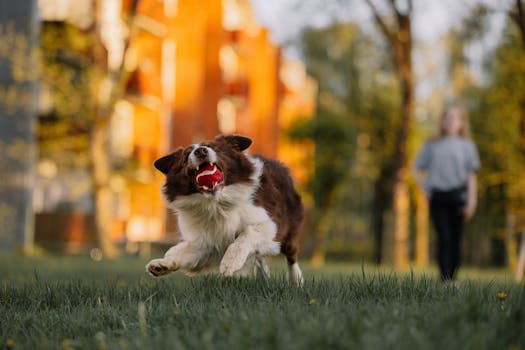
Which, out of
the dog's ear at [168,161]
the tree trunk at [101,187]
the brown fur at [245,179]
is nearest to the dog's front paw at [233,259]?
the brown fur at [245,179]

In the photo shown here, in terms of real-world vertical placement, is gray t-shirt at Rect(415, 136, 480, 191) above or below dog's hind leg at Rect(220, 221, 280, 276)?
above

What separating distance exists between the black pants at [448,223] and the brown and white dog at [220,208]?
3521 mm

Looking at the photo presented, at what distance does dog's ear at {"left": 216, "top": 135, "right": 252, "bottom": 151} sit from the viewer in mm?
6301

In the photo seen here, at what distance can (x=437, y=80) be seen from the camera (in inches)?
1171

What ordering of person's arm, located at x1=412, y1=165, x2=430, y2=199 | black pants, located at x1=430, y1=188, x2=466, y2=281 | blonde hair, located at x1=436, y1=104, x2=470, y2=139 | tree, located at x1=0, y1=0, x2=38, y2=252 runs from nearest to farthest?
black pants, located at x1=430, y1=188, x2=466, y2=281 < person's arm, located at x1=412, y1=165, x2=430, y2=199 < blonde hair, located at x1=436, y1=104, x2=470, y2=139 < tree, located at x1=0, y1=0, x2=38, y2=252

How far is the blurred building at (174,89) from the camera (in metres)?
24.9

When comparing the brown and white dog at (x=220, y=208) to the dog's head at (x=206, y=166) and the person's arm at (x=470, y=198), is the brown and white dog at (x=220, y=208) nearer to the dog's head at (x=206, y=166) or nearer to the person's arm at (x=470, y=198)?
the dog's head at (x=206, y=166)

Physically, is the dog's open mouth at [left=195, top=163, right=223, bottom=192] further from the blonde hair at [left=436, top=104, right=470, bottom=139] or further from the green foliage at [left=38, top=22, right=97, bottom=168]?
the green foliage at [left=38, top=22, right=97, bottom=168]

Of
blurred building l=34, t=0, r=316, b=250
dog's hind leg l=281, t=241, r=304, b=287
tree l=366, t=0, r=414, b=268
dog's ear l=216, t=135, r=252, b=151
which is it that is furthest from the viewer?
blurred building l=34, t=0, r=316, b=250

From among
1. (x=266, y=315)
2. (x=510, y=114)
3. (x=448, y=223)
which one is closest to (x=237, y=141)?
(x=266, y=315)

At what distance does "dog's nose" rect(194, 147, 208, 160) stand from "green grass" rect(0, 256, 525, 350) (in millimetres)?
906

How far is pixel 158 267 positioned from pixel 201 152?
94 cm

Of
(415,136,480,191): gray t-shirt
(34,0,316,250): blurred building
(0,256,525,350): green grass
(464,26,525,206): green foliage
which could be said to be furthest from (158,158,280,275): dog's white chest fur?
(34,0,316,250): blurred building

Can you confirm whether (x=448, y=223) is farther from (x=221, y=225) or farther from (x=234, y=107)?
(x=234, y=107)
